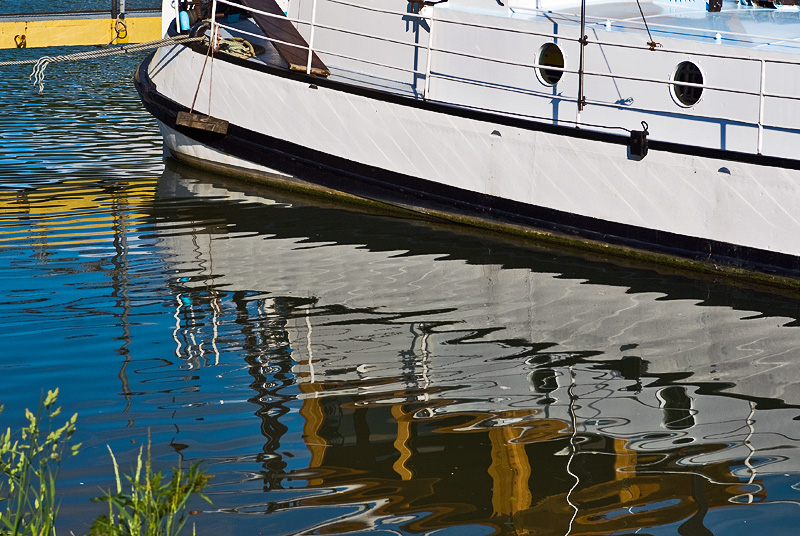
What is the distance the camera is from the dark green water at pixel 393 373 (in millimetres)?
4410

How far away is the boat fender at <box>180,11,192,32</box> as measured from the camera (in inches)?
453

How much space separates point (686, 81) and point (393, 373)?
4048 millimetres

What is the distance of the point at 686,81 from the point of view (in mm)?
8102

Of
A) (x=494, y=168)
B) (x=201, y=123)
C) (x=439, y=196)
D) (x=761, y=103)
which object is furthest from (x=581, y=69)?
(x=201, y=123)

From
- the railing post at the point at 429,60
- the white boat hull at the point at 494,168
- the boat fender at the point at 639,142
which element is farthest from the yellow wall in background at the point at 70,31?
the boat fender at the point at 639,142

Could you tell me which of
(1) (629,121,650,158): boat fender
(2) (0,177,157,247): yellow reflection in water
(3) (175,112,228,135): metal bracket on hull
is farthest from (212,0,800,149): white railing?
(2) (0,177,157,247): yellow reflection in water

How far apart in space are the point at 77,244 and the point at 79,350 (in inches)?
113

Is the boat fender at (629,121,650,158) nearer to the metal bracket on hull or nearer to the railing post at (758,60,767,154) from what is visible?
the railing post at (758,60,767,154)

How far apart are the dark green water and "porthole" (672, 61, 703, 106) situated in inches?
61.8

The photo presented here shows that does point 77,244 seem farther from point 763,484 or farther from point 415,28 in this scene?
point 763,484

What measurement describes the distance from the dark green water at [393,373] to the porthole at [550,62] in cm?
164

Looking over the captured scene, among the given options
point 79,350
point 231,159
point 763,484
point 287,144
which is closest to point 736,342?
point 763,484

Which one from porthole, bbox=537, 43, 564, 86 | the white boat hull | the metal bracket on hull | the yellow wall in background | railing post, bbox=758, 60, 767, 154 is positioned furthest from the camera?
the yellow wall in background

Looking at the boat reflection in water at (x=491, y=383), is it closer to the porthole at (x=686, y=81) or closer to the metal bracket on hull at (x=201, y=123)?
the porthole at (x=686, y=81)
